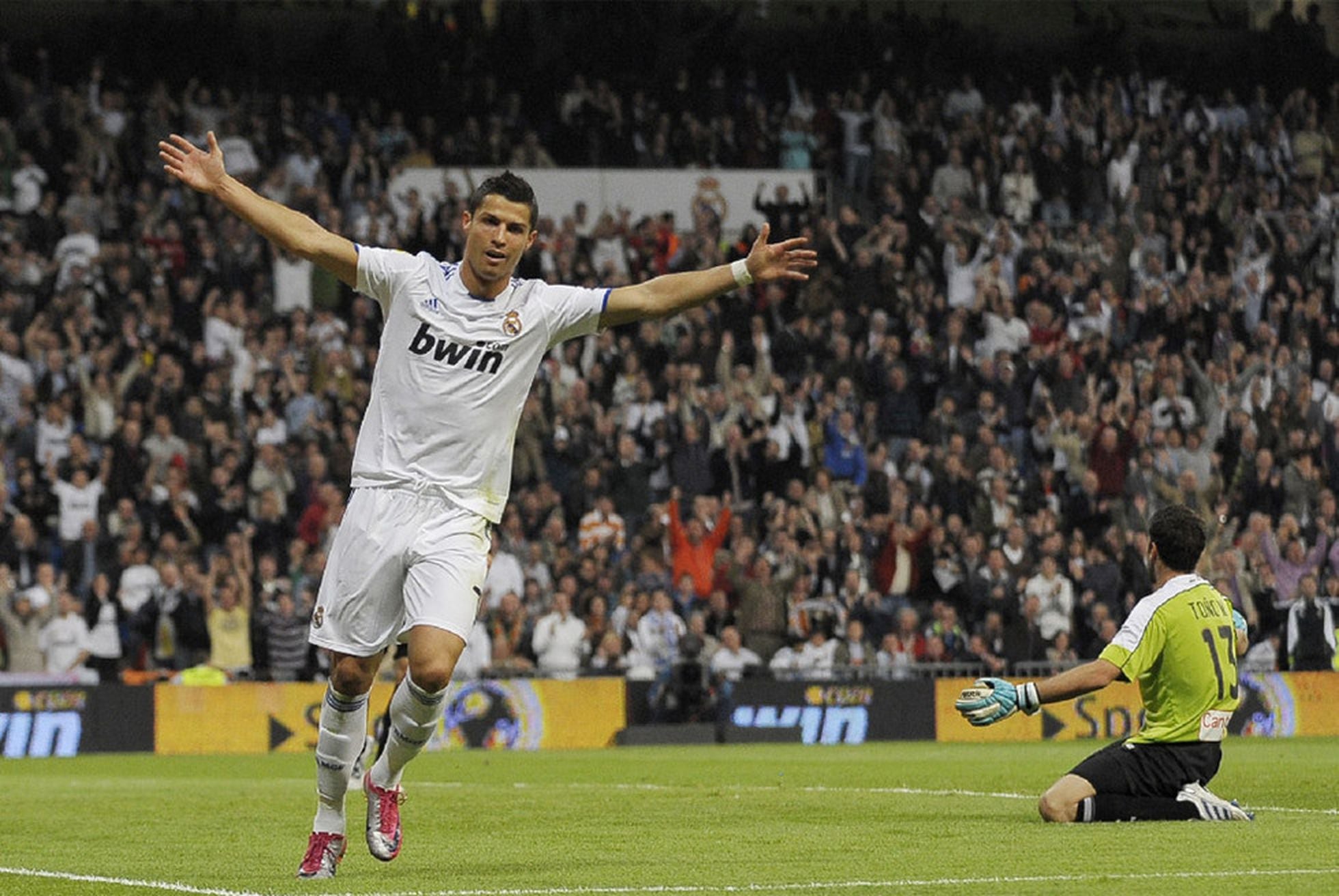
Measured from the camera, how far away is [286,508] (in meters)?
26.0

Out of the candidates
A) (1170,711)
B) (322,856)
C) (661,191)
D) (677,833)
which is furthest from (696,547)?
(322,856)

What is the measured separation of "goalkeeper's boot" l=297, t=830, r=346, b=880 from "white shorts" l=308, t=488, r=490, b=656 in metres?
0.75

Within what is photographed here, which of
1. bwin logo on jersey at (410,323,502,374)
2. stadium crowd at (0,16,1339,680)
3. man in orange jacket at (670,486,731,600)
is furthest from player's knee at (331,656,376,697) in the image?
man in orange jacket at (670,486,731,600)

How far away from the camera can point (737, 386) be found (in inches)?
1132

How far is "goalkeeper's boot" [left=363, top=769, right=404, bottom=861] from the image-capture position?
9.69m

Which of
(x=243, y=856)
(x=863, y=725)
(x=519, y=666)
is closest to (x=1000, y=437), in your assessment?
(x=863, y=725)

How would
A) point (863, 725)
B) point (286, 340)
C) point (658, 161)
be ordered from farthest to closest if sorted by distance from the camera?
point (658, 161) < point (286, 340) < point (863, 725)

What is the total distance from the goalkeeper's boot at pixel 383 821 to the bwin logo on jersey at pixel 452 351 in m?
1.74

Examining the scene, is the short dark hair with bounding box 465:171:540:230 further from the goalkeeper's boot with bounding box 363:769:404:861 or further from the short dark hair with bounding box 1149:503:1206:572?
the short dark hair with bounding box 1149:503:1206:572

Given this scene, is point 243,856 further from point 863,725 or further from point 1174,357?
point 1174,357

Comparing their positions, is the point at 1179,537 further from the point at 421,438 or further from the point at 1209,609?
the point at 421,438

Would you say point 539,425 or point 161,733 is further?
point 539,425

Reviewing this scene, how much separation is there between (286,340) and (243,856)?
17562 millimetres

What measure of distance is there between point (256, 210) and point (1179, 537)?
5.08m
